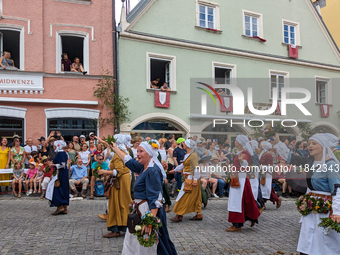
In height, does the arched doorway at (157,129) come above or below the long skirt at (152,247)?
above

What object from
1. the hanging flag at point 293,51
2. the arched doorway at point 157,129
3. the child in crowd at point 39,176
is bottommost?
the child in crowd at point 39,176

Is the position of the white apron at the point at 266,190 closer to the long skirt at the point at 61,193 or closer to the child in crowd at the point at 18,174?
the long skirt at the point at 61,193

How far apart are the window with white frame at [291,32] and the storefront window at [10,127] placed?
49.8 ft

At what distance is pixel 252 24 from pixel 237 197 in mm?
14706

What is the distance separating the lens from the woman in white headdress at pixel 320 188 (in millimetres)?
4461

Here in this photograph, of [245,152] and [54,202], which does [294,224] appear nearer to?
[245,152]

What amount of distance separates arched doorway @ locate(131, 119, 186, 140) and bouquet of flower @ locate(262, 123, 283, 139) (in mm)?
9684

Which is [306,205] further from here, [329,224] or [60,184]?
[60,184]

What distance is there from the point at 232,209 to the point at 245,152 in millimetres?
1225

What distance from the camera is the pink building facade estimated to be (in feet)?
46.8

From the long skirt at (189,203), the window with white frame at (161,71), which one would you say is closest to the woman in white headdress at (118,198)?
the long skirt at (189,203)

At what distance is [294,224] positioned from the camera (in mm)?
8086

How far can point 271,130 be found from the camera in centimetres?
665

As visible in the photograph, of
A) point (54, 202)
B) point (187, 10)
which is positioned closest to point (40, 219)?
point (54, 202)
